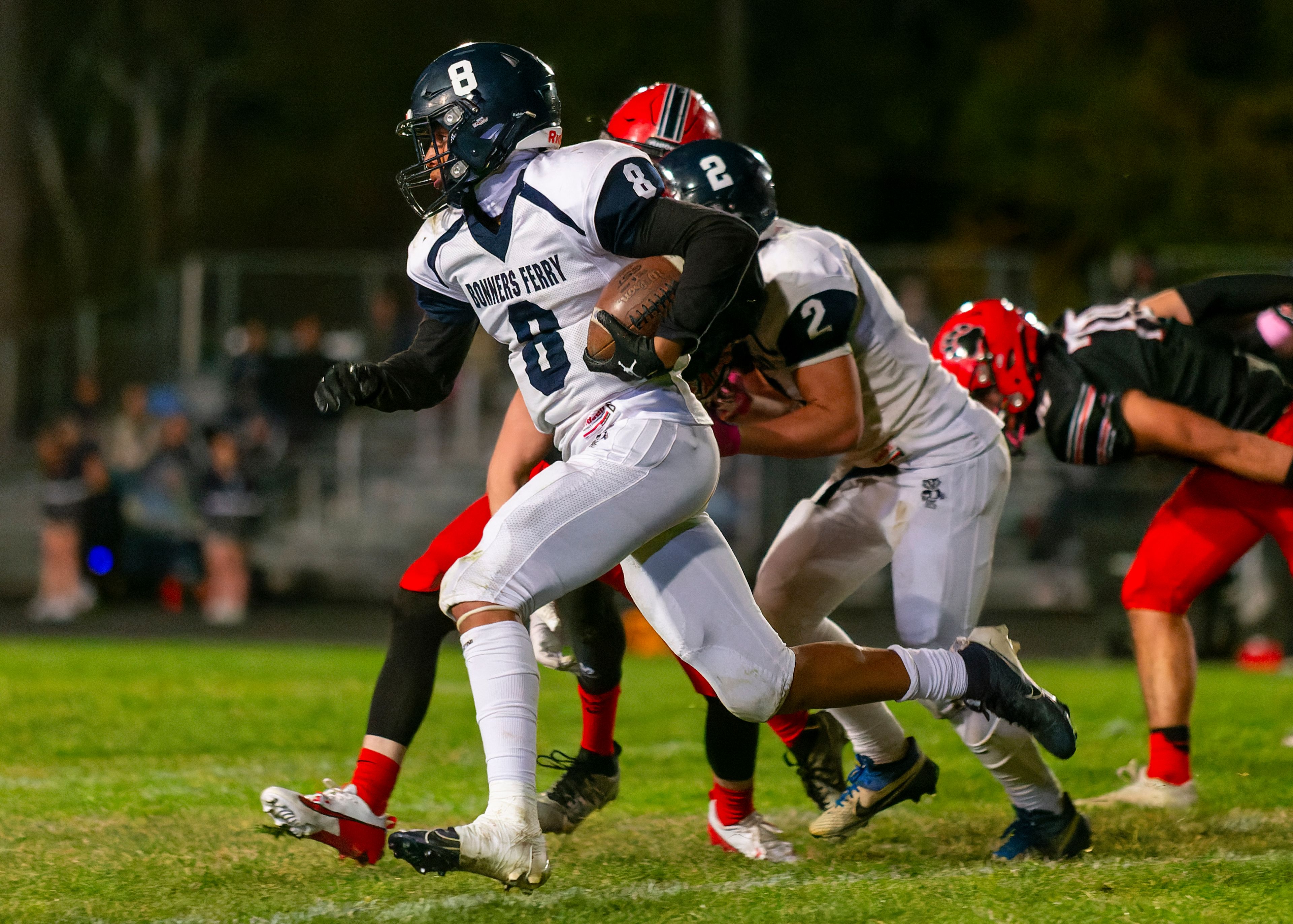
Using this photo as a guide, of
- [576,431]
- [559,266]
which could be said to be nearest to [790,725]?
[576,431]

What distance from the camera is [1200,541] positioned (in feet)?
16.9

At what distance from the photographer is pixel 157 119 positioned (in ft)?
118

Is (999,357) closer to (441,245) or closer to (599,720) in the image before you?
(599,720)

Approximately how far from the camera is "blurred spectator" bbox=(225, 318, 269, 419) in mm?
13648

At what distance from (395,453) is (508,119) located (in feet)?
34.8

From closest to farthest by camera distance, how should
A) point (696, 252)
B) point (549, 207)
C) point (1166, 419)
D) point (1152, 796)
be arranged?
point (696, 252), point (549, 207), point (1166, 419), point (1152, 796)

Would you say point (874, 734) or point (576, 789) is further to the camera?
point (576, 789)

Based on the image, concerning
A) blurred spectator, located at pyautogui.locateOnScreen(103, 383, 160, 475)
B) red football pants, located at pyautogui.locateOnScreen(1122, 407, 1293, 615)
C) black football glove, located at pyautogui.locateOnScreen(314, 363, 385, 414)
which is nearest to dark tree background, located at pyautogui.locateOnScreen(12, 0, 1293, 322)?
blurred spectator, located at pyautogui.locateOnScreen(103, 383, 160, 475)

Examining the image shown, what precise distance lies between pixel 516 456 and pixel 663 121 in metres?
1.19

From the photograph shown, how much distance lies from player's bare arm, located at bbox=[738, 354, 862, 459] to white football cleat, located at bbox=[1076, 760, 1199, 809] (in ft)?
5.44

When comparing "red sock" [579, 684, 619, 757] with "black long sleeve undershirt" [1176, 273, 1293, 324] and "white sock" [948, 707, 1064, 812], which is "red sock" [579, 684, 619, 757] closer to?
"white sock" [948, 707, 1064, 812]

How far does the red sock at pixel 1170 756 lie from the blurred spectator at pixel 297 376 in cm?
974

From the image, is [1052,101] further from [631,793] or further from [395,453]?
[631,793]

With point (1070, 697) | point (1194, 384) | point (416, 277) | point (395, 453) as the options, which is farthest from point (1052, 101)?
point (416, 277)
